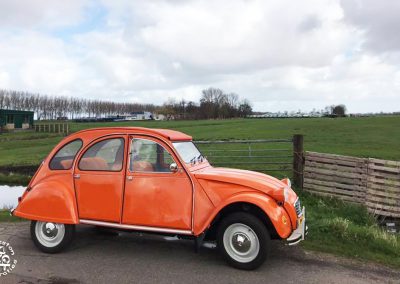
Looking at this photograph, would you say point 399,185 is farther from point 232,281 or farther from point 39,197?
point 39,197

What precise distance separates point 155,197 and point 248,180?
1294mm

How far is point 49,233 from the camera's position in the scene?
20.8ft

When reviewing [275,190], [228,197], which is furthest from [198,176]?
[275,190]

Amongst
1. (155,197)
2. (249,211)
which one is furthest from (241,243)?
(155,197)

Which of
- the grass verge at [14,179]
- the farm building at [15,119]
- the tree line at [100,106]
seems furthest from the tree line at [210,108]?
the grass verge at [14,179]

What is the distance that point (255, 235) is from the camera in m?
5.48

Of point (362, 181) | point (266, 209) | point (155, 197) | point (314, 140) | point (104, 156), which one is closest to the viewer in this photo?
point (266, 209)

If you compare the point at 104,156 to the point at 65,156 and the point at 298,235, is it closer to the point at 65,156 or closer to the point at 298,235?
the point at 65,156

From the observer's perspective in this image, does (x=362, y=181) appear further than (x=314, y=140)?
No

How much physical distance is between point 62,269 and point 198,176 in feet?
7.09

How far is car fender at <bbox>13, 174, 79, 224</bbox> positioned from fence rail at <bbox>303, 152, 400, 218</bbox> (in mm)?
7209

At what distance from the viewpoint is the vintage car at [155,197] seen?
5559mm

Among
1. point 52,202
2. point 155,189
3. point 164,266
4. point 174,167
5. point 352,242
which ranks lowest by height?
point 164,266

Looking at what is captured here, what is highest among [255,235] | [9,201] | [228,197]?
[228,197]
